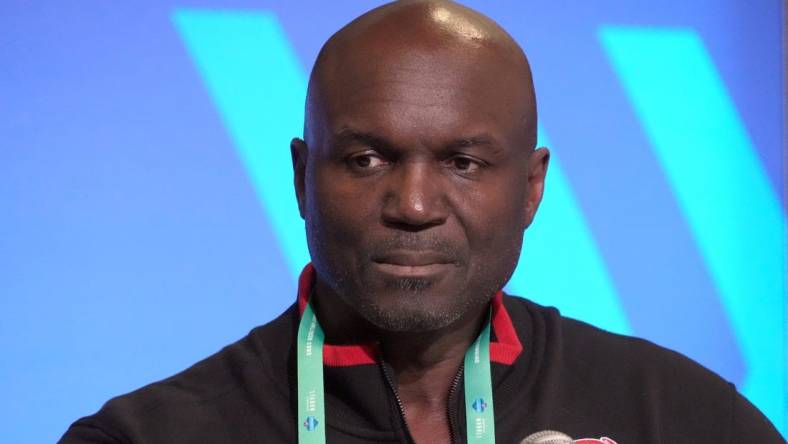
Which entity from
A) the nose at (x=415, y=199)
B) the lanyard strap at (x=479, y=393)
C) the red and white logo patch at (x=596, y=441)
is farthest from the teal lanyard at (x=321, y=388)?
the nose at (x=415, y=199)

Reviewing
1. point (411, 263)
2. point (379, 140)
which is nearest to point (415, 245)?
point (411, 263)

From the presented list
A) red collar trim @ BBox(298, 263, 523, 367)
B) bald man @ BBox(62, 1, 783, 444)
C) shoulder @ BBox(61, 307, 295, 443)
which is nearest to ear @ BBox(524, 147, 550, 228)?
bald man @ BBox(62, 1, 783, 444)

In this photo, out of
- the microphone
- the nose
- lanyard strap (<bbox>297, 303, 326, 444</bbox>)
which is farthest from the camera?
lanyard strap (<bbox>297, 303, 326, 444</bbox>)

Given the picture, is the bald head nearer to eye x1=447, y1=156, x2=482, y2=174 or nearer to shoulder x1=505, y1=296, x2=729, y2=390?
eye x1=447, y1=156, x2=482, y2=174

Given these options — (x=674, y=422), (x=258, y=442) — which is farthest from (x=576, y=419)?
(x=258, y=442)

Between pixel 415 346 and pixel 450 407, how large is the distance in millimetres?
→ 82

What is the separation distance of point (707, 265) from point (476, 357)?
140cm

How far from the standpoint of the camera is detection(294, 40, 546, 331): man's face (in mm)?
1345

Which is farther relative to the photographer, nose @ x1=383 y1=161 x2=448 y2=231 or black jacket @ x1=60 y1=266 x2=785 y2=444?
black jacket @ x1=60 y1=266 x2=785 y2=444

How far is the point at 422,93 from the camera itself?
137 centimetres

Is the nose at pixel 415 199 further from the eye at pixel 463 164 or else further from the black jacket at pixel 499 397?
the black jacket at pixel 499 397

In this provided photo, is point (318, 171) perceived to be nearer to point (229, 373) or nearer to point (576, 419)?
point (229, 373)

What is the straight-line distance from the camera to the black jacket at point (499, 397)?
1.45 m

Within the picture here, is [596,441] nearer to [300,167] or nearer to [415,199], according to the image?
[415,199]
